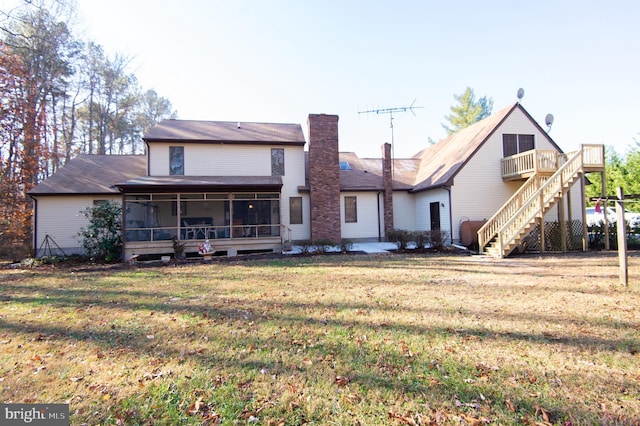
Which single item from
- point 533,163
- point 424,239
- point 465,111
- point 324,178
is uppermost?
point 465,111

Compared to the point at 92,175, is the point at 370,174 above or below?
above

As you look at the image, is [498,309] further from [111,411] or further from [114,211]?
[114,211]

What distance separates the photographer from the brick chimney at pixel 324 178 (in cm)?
1578

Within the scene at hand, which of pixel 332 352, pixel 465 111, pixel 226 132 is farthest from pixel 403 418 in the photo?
pixel 465 111

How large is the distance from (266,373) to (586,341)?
4.17 metres

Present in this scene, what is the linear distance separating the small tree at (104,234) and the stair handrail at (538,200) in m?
16.0

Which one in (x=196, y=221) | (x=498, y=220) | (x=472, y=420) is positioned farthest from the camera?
(x=196, y=221)

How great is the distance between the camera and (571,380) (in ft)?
9.80

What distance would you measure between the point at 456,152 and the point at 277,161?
34.4 feet

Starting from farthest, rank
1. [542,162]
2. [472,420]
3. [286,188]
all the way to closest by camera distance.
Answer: [286,188] < [542,162] < [472,420]

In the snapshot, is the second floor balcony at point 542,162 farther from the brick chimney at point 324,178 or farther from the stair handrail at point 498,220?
the brick chimney at point 324,178

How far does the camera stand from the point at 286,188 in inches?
648

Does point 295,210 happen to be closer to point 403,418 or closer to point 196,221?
point 196,221

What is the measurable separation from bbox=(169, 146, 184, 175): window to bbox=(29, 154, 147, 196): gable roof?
9.07 ft
